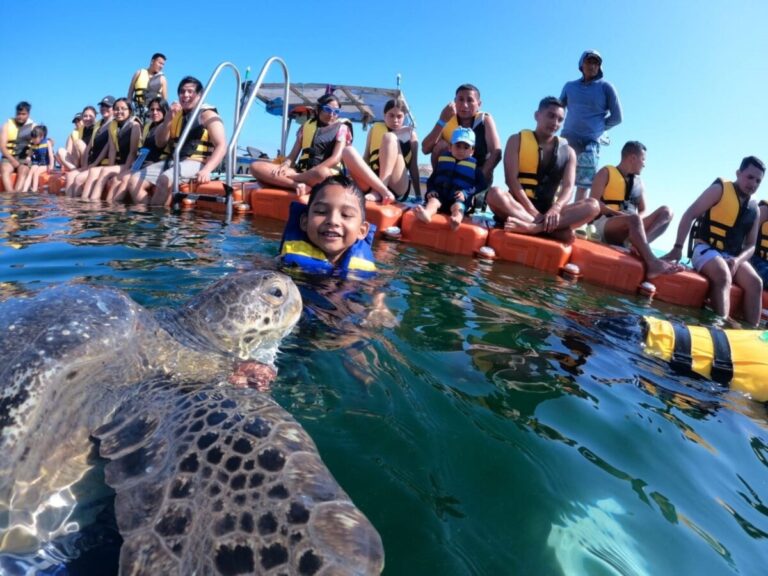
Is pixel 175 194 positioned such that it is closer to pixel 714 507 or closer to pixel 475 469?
pixel 475 469

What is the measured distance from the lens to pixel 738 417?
2.45 m

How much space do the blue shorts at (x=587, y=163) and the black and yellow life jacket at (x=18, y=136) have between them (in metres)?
14.0

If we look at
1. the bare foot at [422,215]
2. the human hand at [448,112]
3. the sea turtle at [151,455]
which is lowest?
the sea turtle at [151,455]

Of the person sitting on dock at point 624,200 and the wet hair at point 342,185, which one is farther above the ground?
the person sitting on dock at point 624,200

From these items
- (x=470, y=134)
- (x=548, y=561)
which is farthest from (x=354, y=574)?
(x=470, y=134)

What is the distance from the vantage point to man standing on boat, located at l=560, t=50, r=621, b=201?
288 inches

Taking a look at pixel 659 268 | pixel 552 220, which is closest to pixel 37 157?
pixel 552 220

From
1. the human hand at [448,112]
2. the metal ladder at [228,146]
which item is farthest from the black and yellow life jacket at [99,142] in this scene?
the human hand at [448,112]

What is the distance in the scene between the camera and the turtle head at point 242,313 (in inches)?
80.9

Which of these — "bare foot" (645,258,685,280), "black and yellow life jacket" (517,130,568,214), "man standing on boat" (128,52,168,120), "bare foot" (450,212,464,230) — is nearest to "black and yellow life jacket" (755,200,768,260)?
"bare foot" (645,258,685,280)

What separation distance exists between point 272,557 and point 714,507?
1643 millimetres

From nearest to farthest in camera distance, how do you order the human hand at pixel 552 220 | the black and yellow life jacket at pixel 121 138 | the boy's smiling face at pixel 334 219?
the boy's smiling face at pixel 334 219
the human hand at pixel 552 220
the black and yellow life jacket at pixel 121 138

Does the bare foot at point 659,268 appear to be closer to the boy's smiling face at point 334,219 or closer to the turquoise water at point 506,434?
the turquoise water at point 506,434

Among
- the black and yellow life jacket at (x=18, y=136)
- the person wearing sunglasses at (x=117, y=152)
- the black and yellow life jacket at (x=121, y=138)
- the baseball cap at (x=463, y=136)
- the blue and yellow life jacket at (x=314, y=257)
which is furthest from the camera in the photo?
the black and yellow life jacket at (x=18, y=136)
